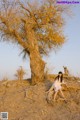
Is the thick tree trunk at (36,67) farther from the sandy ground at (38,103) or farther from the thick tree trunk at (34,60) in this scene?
the sandy ground at (38,103)

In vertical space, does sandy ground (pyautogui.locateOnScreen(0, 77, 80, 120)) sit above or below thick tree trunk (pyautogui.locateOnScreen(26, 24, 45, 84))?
below

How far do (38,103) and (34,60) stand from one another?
4.11 meters

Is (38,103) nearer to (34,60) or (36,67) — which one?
(36,67)

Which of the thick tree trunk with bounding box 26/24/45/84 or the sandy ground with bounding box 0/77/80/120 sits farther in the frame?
the thick tree trunk with bounding box 26/24/45/84

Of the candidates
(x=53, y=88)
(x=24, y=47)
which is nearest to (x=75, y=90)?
(x=53, y=88)

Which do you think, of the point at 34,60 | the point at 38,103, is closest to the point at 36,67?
the point at 34,60

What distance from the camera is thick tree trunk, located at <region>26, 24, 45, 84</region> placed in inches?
943

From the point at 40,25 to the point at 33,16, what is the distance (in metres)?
0.78

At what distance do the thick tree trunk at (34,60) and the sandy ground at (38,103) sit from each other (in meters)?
0.70

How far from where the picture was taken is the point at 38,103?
818 inches

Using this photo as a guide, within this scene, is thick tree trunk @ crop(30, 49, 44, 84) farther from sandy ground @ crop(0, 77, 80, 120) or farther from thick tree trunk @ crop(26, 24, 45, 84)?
sandy ground @ crop(0, 77, 80, 120)

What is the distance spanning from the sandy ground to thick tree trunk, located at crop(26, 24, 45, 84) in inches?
27.4

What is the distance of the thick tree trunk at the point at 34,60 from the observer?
24.0 m

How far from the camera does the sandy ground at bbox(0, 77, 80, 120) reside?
63.1 ft
